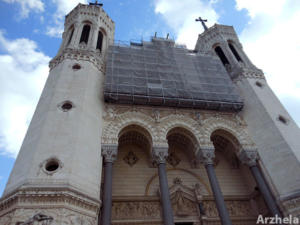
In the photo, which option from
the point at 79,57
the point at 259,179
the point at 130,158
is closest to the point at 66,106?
the point at 79,57

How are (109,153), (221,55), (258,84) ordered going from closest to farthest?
(109,153) < (258,84) < (221,55)

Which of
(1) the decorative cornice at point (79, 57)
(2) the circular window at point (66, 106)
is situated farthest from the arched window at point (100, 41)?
(2) the circular window at point (66, 106)

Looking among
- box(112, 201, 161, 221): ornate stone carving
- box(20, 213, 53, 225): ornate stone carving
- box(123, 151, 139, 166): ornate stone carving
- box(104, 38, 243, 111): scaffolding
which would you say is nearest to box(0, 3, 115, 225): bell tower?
box(20, 213, 53, 225): ornate stone carving

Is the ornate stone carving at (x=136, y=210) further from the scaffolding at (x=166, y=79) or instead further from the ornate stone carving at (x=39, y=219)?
the scaffolding at (x=166, y=79)

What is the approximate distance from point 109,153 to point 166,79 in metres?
6.74

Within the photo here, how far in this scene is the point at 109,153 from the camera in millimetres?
11055

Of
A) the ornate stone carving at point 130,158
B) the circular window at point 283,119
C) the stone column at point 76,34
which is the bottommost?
the ornate stone carving at point 130,158

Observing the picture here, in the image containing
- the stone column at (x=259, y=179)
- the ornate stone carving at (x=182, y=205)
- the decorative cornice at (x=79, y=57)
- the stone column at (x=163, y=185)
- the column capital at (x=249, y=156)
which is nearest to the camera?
the stone column at (x=163, y=185)

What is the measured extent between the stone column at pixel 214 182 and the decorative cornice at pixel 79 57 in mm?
8685

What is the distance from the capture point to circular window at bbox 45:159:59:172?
916cm

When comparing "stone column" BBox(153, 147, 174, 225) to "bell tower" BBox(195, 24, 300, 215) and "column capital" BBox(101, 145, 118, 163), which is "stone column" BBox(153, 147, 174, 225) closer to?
"column capital" BBox(101, 145, 118, 163)

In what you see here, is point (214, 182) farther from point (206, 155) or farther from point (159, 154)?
point (159, 154)

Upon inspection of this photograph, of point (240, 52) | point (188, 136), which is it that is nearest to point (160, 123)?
point (188, 136)

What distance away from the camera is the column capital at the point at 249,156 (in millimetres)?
12526
